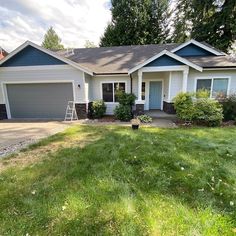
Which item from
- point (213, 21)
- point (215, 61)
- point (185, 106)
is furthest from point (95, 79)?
point (213, 21)

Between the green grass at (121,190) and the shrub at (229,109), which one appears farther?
the shrub at (229,109)

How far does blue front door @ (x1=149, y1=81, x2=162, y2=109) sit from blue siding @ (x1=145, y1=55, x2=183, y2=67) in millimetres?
2455

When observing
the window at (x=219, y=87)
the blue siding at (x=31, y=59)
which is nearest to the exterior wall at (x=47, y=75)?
the blue siding at (x=31, y=59)

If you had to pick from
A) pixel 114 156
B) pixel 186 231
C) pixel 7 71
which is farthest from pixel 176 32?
pixel 186 231

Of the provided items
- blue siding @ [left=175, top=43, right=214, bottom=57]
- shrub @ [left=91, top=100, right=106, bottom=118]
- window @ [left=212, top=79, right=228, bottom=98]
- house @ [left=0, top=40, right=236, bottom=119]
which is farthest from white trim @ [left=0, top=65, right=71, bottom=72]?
window @ [left=212, top=79, right=228, bottom=98]

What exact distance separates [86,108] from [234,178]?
8.85 m

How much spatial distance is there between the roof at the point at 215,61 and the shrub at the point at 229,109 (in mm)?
2513

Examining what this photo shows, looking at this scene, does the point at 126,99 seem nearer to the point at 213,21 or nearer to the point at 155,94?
the point at 155,94

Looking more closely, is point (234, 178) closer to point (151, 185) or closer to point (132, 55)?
point (151, 185)

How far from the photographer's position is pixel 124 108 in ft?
34.7

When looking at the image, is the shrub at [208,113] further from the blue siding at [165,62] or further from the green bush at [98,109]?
the green bush at [98,109]

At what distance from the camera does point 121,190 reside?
343 cm

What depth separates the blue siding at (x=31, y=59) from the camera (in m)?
10.9

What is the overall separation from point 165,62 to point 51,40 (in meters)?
43.4
